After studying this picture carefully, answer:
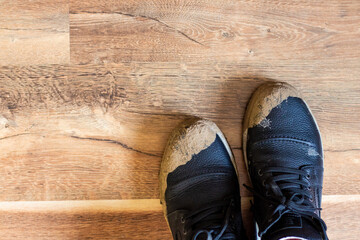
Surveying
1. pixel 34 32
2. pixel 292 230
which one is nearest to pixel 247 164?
pixel 292 230

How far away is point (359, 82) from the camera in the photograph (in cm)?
88

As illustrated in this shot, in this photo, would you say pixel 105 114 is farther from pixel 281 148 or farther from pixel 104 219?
pixel 281 148

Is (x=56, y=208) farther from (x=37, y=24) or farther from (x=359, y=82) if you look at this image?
(x=359, y=82)

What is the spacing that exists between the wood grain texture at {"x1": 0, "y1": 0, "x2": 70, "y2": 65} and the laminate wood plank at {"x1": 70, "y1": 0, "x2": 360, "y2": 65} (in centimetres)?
3

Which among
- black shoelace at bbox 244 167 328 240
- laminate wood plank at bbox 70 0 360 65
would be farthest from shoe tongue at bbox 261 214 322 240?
laminate wood plank at bbox 70 0 360 65

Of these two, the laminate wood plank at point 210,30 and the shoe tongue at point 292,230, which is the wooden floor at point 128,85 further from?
the shoe tongue at point 292,230

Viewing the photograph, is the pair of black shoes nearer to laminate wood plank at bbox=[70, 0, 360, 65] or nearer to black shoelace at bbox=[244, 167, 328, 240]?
black shoelace at bbox=[244, 167, 328, 240]

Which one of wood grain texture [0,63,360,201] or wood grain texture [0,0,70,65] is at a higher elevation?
wood grain texture [0,0,70,65]

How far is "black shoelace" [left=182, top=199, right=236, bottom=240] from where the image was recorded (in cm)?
80

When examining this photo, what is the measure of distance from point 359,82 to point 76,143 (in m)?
0.82

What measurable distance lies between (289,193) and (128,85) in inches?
20.6

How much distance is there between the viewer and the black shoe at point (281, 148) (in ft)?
2.71

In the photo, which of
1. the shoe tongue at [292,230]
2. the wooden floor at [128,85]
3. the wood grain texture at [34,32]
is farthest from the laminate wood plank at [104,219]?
the wood grain texture at [34,32]

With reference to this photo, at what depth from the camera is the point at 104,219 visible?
2.88 feet
